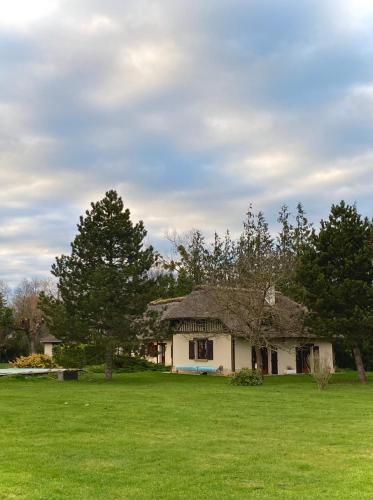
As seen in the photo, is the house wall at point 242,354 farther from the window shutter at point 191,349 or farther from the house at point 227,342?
the window shutter at point 191,349

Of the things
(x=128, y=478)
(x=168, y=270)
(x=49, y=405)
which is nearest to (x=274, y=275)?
(x=49, y=405)

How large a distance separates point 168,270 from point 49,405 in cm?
4584

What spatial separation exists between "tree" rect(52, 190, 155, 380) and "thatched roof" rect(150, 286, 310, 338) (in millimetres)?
2883

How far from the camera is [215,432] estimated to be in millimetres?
13023

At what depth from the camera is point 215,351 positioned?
3881 centimetres

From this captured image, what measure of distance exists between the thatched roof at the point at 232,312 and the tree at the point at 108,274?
288 centimetres

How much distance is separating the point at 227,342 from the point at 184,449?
27366 millimetres

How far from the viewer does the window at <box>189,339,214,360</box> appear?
39.1m

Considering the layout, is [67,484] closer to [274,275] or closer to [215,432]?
[215,432]

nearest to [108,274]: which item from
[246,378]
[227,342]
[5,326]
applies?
[246,378]

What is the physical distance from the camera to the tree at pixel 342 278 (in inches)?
1153

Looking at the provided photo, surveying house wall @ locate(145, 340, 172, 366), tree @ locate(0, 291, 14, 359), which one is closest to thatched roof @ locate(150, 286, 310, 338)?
house wall @ locate(145, 340, 172, 366)

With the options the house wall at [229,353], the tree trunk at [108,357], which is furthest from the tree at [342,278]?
the tree trunk at [108,357]

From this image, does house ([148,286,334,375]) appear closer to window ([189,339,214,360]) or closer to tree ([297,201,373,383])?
window ([189,339,214,360])
